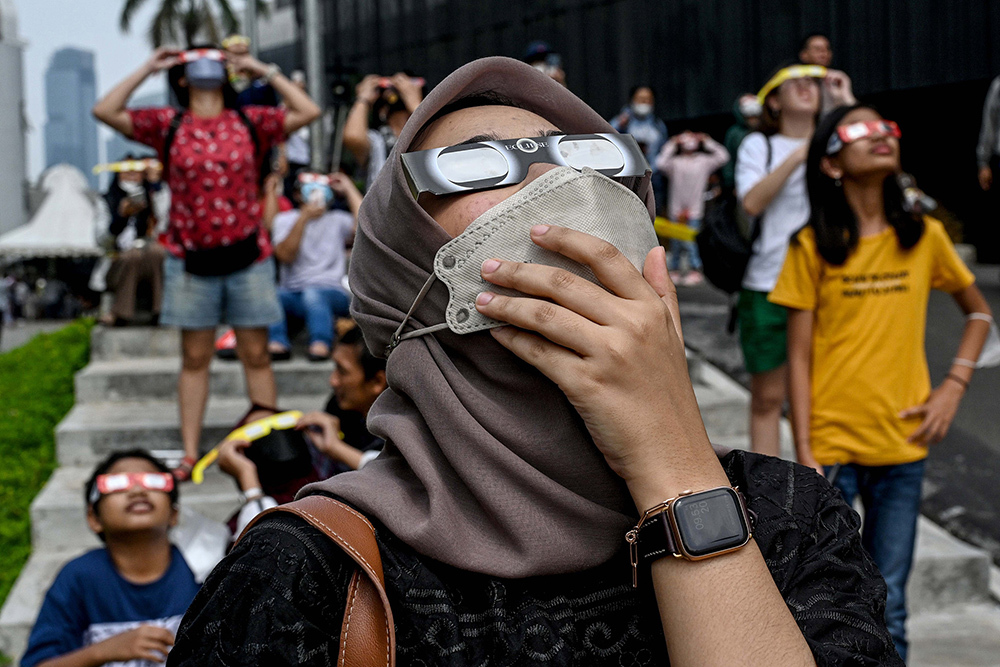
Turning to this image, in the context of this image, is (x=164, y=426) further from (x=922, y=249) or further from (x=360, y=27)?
(x=360, y=27)

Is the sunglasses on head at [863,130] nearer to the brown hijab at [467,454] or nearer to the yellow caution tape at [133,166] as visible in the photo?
the brown hijab at [467,454]

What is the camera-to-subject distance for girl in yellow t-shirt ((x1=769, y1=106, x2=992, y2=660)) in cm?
310

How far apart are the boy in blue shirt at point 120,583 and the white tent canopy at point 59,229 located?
2419 cm

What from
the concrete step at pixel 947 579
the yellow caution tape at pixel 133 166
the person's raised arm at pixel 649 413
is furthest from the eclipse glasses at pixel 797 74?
the yellow caution tape at pixel 133 166

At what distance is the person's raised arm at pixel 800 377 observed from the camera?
10.4ft

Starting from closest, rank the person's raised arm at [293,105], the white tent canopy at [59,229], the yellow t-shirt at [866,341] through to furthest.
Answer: the yellow t-shirt at [866,341]
the person's raised arm at [293,105]
the white tent canopy at [59,229]

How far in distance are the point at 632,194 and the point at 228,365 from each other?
503cm

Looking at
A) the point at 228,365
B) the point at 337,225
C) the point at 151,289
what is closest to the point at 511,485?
the point at 228,365

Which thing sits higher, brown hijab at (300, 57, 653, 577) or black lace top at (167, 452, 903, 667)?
brown hijab at (300, 57, 653, 577)

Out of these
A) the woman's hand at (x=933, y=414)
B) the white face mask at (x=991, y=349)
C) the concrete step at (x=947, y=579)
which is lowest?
the concrete step at (x=947, y=579)

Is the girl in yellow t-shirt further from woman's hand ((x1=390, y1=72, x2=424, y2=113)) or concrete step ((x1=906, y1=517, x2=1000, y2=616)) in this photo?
woman's hand ((x1=390, y1=72, x2=424, y2=113))

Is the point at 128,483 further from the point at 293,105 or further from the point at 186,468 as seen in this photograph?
the point at 293,105

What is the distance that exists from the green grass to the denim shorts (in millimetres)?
1499

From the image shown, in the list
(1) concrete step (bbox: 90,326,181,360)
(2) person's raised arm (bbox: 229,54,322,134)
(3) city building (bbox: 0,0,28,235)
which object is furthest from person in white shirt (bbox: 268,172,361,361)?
(3) city building (bbox: 0,0,28,235)
